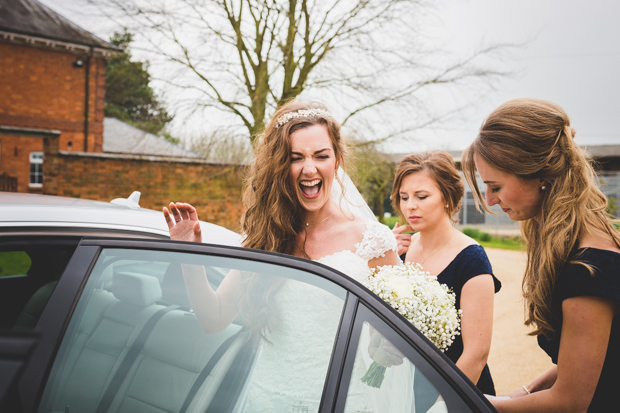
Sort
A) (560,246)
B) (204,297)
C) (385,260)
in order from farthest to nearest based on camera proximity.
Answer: (385,260)
(560,246)
(204,297)

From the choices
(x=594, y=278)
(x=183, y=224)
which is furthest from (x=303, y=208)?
(x=594, y=278)

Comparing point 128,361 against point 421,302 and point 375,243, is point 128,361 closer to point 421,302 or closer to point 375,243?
point 421,302

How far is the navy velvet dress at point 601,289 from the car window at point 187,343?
78 centimetres

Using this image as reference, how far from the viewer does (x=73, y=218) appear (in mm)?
1523

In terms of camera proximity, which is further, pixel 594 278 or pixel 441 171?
pixel 441 171

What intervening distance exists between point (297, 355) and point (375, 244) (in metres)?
0.99

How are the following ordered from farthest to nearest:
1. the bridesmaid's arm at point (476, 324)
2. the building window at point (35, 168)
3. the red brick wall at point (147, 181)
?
the building window at point (35, 168), the red brick wall at point (147, 181), the bridesmaid's arm at point (476, 324)

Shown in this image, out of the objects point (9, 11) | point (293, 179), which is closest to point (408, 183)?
point (293, 179)

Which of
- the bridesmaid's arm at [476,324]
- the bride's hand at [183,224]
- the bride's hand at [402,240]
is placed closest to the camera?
the bride's hand at [183,224]

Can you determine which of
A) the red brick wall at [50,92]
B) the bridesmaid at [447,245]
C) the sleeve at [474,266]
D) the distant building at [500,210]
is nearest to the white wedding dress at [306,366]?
the bridesmaid at [447,245]

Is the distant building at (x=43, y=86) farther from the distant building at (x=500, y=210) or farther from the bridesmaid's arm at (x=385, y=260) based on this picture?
the bridesmaid's arm at (x=385, y=260)

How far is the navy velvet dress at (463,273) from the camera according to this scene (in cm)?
196

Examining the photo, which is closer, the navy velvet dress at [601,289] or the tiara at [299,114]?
the navy velvet dress at [601,289]

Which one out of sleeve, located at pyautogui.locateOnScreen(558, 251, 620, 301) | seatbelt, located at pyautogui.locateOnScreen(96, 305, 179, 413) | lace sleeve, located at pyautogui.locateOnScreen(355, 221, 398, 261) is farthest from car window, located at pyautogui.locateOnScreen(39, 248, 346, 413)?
lace sleeve, located at pyautogui.locateOnScreen(355, 221, 398, 261)
